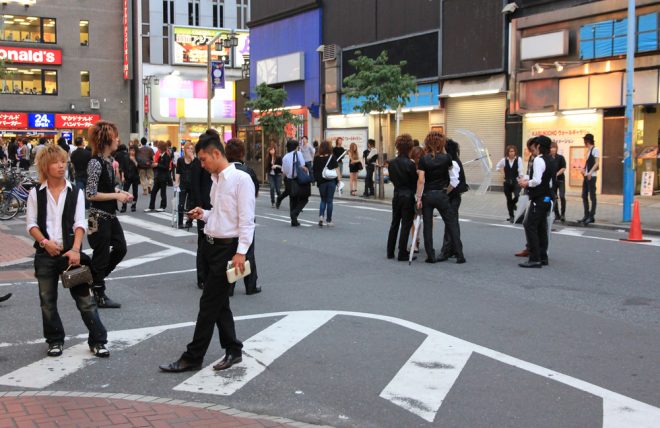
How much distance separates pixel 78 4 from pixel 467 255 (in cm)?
5210

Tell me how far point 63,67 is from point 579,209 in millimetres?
46201

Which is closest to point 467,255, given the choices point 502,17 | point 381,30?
point 502,17

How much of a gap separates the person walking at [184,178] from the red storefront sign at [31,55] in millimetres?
43523

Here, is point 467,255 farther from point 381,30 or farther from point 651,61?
point 381,30

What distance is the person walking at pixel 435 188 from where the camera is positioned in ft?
36.4

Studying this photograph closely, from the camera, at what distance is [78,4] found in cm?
5641

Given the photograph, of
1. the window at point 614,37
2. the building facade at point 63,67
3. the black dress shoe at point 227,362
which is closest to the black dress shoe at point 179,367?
the black dress shoe at point 227,362

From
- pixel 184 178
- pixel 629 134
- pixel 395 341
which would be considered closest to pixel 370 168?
pixel 629 134

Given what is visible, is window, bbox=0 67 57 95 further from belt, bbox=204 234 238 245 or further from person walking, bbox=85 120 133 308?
belt, bbox=204 234 238 245

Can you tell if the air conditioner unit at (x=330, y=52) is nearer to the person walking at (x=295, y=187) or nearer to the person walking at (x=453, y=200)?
the person walking at (x=295, y=187)

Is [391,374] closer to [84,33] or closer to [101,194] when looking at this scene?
[101,194]

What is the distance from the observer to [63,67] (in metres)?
55.8

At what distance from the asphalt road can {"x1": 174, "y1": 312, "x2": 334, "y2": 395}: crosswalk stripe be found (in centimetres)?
2

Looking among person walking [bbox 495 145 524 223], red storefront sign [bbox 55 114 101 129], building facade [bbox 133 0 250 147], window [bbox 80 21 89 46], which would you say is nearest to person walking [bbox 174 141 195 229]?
person walking [bbox 495 145 524 223]
